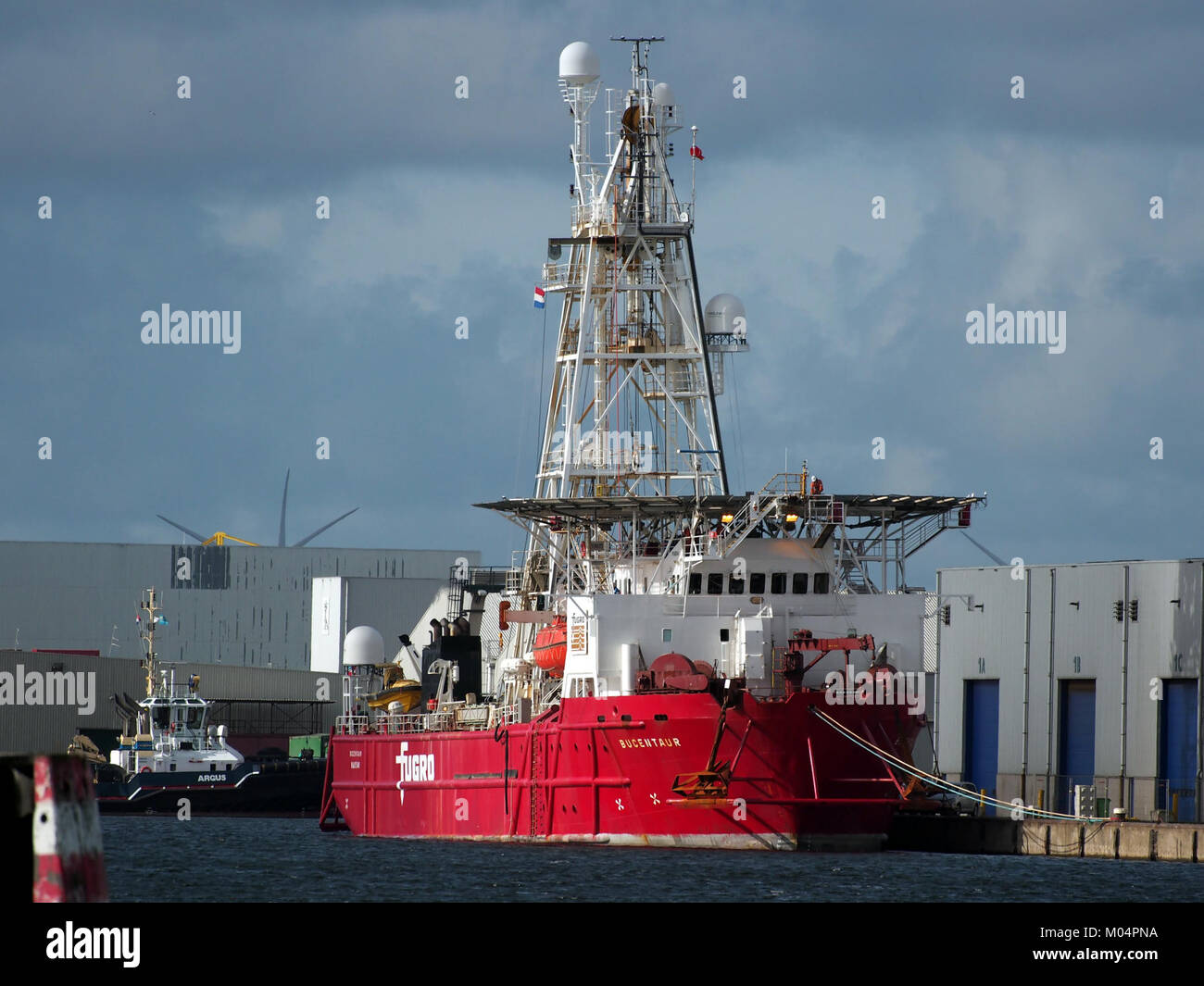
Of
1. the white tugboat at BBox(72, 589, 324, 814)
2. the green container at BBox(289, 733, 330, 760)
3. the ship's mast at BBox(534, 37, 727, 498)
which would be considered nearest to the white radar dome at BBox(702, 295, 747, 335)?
the ship's mast at BBox(534, 37, 727, 498)

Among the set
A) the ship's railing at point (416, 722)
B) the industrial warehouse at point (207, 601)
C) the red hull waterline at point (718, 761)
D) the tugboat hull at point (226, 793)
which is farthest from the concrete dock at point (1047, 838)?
the industrial warehouse at point (207, 601)

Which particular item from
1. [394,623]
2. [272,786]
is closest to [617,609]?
[272,786]

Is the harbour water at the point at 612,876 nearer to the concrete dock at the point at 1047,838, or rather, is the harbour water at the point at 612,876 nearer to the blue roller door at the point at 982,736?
the concrete dock at the point at 1047,838

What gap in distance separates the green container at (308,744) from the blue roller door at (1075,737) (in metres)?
44.5

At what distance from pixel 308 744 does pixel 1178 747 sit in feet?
170

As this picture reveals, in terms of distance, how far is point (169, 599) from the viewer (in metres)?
120

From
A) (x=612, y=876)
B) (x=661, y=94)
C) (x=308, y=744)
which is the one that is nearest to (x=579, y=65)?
(x=661, y=94)

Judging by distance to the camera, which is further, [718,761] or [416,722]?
[416,722]

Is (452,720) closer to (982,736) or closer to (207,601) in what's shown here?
(982,736)

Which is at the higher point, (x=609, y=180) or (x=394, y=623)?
(x=609, y=180)

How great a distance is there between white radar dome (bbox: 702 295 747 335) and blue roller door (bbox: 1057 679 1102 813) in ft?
50.0
